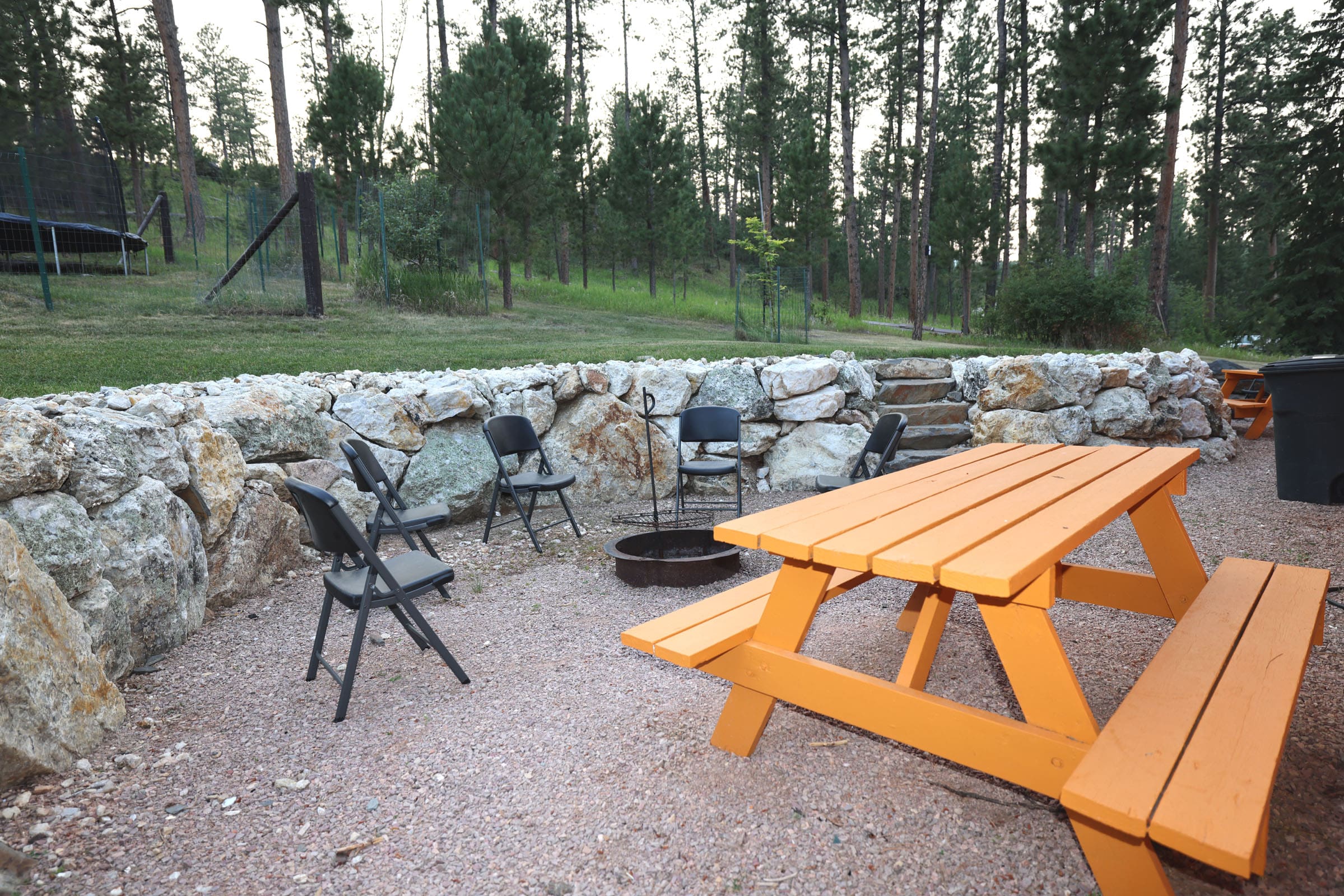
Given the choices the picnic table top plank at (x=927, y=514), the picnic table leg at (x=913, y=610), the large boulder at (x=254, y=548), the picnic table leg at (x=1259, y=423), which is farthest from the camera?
the picnic table leg at (x=1259, y=423)

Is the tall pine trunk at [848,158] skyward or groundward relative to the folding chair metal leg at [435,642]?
skyward

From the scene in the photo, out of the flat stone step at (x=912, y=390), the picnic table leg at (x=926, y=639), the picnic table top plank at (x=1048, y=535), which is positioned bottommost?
the picnic table leg at (x=926, y=639)

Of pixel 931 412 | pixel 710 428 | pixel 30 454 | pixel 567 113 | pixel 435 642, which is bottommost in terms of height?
pixel 435 642

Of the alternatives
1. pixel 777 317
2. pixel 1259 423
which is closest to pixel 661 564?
pixel 777 317

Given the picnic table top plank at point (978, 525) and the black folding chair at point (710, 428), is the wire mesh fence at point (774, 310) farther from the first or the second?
the picnic table top plank at point (978, 525)

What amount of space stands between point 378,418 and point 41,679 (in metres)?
2.70

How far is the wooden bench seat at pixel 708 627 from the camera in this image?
1.78 meters

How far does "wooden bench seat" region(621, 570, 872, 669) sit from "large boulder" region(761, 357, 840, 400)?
133 inches

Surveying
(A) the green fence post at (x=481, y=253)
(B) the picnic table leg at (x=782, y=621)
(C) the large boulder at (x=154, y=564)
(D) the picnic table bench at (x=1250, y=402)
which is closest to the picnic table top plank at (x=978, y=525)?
(B) the picnic table leg at (x=782, y=621)

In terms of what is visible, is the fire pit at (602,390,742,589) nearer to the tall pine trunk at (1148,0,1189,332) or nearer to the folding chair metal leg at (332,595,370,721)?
the folding chair metal leg at (332,595,370,721)

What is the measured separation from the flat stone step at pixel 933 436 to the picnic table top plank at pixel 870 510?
325 centimetres

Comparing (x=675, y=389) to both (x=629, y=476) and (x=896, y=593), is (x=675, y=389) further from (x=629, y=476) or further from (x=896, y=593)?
(x=896, y=593)

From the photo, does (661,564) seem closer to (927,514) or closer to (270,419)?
(927,514)

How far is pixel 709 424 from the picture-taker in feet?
15.8
